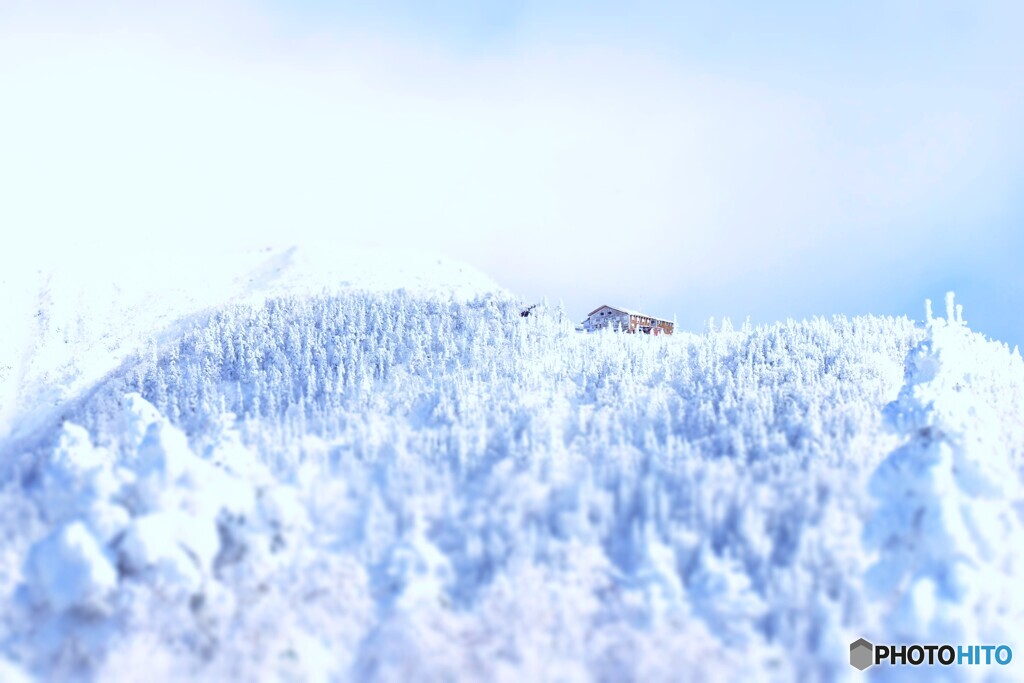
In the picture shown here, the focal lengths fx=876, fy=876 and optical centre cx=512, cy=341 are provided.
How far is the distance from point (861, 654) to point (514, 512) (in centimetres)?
2304

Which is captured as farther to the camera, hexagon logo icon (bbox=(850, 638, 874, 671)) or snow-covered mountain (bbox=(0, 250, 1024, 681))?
snow-covered mountain (bbox=(0, 250, 1024, 681))

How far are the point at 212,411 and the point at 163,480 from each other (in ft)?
35.0

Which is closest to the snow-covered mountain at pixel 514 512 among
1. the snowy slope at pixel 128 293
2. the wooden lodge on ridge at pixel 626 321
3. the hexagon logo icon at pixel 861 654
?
the hexagon logo icon at pixel 861 654

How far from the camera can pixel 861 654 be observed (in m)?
52.8

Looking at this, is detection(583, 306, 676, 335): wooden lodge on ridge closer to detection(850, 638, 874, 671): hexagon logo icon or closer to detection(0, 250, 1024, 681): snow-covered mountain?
detection(0, 250, 1024, 681): snow-covered mountain

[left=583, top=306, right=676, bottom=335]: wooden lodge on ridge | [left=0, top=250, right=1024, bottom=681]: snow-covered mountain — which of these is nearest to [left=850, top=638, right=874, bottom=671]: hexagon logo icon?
[left=0, top=250, right=1024, bottom=681]: snow-covered mountain

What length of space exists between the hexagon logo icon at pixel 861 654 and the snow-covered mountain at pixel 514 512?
0.64 meters

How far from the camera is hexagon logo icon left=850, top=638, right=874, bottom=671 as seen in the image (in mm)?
52500

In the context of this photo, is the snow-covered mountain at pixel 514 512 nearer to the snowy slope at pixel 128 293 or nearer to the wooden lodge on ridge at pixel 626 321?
the snowy slope at pixel 128 293

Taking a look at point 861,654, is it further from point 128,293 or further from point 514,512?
point 128,293

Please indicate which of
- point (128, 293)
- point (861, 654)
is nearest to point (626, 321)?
point (861, 654)

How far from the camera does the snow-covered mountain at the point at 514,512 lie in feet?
174

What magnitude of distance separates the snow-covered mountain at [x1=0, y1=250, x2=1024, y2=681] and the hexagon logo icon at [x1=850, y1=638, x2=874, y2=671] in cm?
64

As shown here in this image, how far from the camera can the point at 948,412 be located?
64375mm
